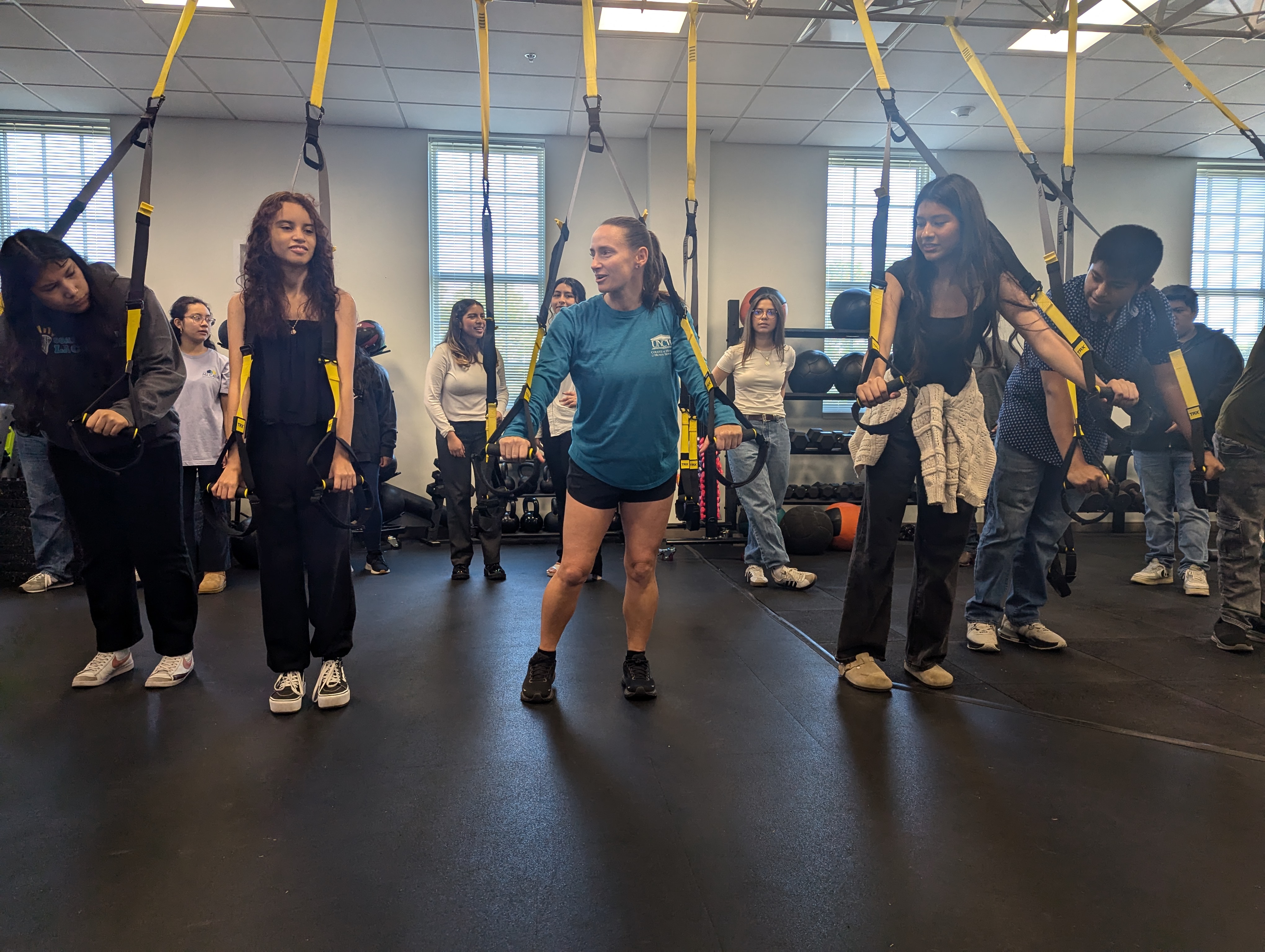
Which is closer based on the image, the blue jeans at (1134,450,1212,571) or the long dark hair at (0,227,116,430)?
the long dark hair at (0,227,116,430)

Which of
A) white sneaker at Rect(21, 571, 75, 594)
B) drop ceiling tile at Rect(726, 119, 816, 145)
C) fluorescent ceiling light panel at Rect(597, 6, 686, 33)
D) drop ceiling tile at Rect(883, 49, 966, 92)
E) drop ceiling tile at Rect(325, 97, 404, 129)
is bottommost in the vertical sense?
white sneaker at Rect(21, 571, 75, 594)

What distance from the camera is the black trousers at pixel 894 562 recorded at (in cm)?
236

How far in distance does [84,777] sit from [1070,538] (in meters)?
3.30

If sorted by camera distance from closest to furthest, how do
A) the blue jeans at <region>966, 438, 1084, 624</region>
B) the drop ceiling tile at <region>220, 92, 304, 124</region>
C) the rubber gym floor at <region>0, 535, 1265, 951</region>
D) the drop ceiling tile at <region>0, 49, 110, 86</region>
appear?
the rubber gym floor at <region>0, 535, 1265, 951</region>, the blue jeans at <region>966, 438, 1084, 624</region>, the drop ceiling tile at <region>0, 49, 110, 86</region>, the drop ceiling tile at <region>220, 92, 304, 124</region>

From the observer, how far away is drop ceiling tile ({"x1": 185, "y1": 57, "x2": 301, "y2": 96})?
493cm

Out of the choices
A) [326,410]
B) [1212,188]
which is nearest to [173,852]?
[326,410]

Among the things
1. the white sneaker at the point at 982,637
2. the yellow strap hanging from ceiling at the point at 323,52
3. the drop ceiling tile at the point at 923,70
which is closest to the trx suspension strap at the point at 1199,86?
the white sneaker at the point at 982,637

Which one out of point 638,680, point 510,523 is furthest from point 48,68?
point 638,680

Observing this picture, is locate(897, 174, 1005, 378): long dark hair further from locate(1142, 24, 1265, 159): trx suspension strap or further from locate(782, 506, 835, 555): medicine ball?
locate(782, 506, 835, 555): medicine ball

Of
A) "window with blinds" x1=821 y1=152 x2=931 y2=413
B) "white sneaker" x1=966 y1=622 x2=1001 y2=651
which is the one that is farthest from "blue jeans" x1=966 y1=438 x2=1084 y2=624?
"window with blinds" x1=821 y1=152 x2=931 y2=413

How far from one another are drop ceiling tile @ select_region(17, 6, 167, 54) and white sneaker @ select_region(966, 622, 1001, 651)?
5356mm

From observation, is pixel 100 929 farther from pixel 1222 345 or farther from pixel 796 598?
pixel 1222 345

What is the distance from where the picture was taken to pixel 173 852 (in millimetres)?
1533

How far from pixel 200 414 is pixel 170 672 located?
6.10 ft
